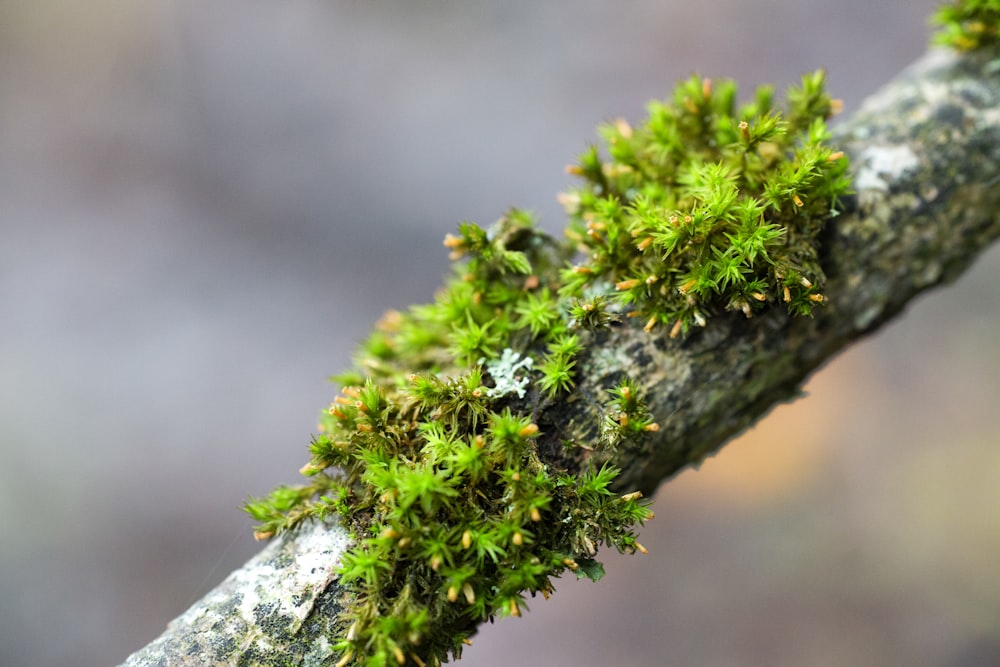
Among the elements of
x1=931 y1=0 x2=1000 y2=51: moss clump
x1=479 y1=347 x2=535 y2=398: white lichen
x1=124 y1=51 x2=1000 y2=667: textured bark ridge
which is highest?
x1=931 y1=0 x2=1000 y2=51: moss clump

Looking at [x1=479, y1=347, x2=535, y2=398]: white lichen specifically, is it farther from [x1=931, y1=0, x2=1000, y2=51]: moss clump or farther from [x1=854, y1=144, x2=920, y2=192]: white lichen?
[x1=931, y1=0, x2=1000, y2=51]: moss clump

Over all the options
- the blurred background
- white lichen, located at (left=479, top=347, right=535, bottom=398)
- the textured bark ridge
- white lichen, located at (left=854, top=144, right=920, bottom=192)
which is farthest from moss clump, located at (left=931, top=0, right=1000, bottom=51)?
the blurred background

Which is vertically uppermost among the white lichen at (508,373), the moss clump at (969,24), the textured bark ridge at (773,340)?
the moss clump at (969,24)

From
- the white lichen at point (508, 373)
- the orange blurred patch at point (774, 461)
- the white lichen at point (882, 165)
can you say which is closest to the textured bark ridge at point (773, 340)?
the white lichen at point (882, 165)

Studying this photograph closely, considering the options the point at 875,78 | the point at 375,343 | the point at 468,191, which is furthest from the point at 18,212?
the point at 875,78

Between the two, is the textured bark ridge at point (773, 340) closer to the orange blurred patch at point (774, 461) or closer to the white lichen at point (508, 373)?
the white lichen at point (508, 373)

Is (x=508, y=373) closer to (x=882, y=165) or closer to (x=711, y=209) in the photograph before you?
(x=711, y=209)

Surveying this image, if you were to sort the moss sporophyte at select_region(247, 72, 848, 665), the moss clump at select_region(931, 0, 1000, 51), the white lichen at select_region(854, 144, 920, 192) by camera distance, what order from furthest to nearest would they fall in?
the moss clump at select_region(931, 0, 1000, 51)
the white lichen at select_region(854, 144, 920, 192)
the moss sporophyte at select_region(247, 72, 848, 665)

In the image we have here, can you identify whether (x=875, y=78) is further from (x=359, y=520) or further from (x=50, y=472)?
(x=50, y=472)
